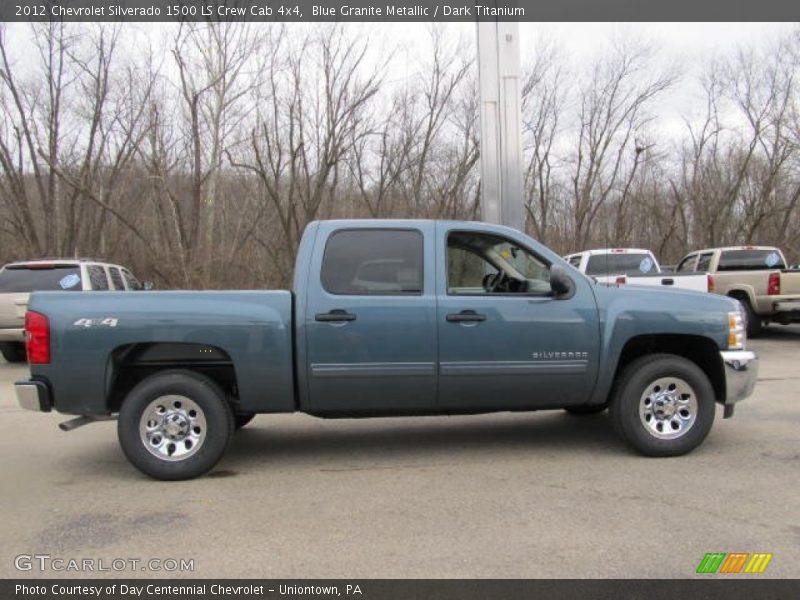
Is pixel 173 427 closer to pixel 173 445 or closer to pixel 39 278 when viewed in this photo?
pixel 173 445

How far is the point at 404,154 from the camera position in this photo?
1006 inches

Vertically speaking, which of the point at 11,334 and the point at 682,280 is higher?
the point at 682,280

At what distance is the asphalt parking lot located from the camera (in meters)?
3.61

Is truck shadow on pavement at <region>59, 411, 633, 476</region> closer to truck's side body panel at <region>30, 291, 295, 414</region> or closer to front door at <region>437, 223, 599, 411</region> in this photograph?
front door at <region>437, 223, 599, 411</region>

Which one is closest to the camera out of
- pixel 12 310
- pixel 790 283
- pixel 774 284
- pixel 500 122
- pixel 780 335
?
pixel 12 310

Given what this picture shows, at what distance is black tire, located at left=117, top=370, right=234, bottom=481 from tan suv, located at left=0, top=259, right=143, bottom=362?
6.84 metres

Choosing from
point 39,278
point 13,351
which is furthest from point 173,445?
point 13,351

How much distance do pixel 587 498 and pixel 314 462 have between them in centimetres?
221

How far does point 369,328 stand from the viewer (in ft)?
16.7

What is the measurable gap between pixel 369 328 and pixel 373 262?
556 mm

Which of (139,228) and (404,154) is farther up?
(404,154)

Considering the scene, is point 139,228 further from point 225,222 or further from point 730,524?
point 730,524

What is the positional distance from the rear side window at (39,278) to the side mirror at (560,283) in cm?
907

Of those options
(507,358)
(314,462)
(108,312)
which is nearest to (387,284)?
(507,358)
